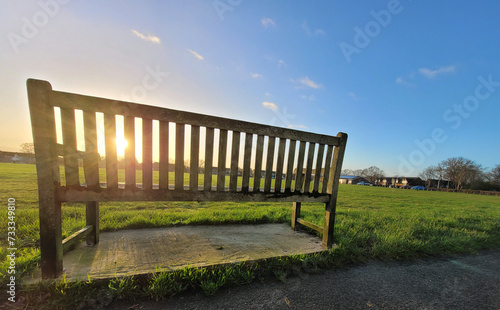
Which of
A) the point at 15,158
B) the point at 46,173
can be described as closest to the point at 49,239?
the point at 46,173

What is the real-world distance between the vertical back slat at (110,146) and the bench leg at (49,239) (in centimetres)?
49

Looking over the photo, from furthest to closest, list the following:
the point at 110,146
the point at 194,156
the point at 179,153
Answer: the point at 194,156
the point at 179,153
the point at 110,146

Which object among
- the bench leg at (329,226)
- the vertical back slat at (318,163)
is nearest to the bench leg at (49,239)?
the vertical back slat at (318,163)

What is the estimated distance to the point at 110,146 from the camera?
211 cm

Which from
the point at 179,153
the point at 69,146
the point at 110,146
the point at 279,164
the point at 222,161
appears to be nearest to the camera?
the point at 69,146

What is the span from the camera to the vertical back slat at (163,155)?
2.29 m

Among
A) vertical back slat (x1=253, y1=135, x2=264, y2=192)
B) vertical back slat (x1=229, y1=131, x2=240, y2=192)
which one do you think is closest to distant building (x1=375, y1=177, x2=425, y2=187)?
vertical back slat (x1=253, y1=135, x2=264, y2=192)

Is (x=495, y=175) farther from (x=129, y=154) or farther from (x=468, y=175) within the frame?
(x=129, y=154)

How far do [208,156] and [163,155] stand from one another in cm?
52

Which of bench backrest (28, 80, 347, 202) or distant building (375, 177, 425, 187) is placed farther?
distant building (375, 177, 425, 187)

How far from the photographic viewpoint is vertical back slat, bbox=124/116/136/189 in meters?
2.14

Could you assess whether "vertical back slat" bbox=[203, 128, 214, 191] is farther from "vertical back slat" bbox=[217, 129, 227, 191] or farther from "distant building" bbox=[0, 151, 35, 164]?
"distant building" bbox=[0, 151, 35, 164]

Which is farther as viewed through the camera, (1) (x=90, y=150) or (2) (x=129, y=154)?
(2) (x=129, y=154)

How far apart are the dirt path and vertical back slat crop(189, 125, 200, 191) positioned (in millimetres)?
1123
